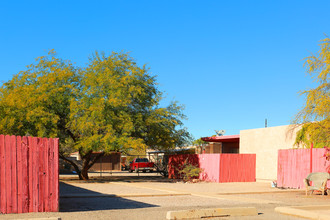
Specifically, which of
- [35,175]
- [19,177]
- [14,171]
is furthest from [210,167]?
[14,171]

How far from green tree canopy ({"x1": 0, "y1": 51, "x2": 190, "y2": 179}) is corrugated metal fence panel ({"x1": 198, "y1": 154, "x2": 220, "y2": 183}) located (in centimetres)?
264

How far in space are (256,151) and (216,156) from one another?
413cm

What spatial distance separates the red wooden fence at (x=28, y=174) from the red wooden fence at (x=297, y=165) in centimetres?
1624

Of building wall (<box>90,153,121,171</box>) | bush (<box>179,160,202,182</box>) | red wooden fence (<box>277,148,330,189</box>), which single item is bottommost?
building wall (<box>90,153,121,171</box>)

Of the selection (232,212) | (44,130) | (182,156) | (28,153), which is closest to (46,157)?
(28,153)

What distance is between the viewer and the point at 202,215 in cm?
1258

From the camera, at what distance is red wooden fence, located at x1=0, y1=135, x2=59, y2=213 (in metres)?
12.5

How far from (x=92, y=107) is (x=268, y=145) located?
43.4ft

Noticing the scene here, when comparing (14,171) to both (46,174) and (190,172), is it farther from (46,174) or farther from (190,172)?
(190,172)

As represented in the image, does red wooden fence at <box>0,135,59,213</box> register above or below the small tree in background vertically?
above

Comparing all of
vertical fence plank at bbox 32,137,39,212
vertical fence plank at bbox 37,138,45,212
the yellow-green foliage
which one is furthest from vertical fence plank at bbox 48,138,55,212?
the yellow-green foliage

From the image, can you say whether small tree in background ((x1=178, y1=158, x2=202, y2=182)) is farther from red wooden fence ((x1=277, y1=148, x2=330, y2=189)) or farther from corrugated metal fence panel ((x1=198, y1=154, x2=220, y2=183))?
red wooden fence ((x1=277, y1=148, x2=330, y2=189))

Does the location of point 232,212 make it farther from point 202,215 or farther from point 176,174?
point 176,174

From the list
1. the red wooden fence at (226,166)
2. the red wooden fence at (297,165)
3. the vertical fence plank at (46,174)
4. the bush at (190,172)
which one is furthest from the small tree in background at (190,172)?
the vertical fence plank at (46,174)
